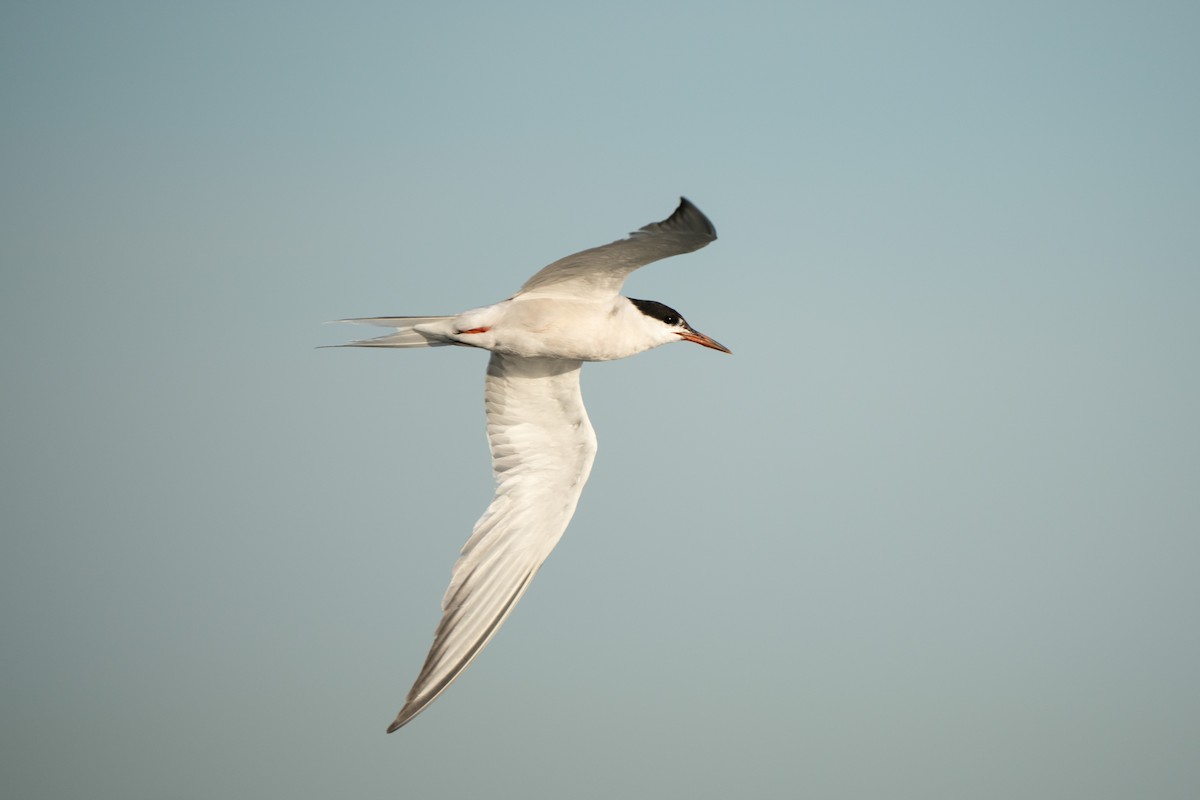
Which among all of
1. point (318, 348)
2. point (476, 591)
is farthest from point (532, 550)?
point (318, 348)

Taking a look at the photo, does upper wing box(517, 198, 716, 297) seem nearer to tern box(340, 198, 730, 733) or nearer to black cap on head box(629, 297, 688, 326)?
tern box(340, 198, 730, 733)

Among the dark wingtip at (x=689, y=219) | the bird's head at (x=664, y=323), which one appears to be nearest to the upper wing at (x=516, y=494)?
the bird's head at (x=664, y=323)

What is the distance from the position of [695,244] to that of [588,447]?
336cm

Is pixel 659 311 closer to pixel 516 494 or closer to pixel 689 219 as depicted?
pixel 689 219

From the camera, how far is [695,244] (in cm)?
843

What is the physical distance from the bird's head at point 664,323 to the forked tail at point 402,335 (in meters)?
1.70

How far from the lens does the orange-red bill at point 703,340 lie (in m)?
10.2

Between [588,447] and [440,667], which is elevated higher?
[588,447]

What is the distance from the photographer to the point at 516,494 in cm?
1112

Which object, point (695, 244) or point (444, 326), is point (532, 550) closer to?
point (444, 326)

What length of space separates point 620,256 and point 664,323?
1308mm

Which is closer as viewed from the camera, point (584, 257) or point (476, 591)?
point (584, 257)

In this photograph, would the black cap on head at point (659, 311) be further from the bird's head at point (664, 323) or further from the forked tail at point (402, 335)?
the forked tail at point (402, 335)

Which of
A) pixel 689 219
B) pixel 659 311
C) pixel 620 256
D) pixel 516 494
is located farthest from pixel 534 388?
pixel 689 219
